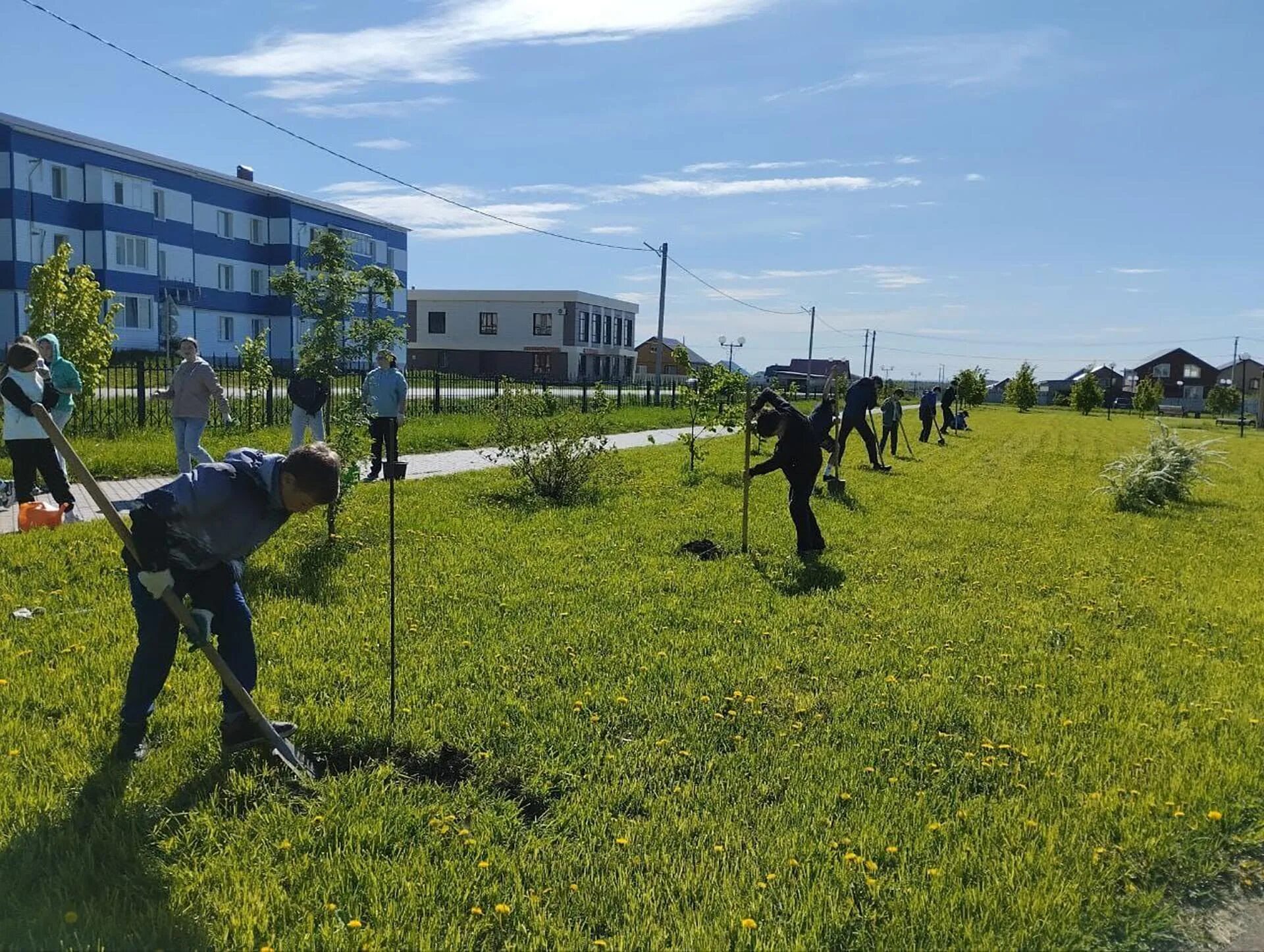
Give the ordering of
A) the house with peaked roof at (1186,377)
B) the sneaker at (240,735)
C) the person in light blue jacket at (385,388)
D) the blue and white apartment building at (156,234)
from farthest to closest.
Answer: the house with peaked roof at (1186,377), the blue and white apartment building at (156,234), the person in light blue jacket at (385,388), the sneaker at (240,735)

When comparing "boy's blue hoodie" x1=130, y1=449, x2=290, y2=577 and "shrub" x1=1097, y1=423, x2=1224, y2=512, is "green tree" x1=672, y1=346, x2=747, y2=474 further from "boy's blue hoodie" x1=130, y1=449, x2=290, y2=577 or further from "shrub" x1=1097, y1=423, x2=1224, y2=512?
"boy's blue hoodie" x1=130, y1=449, x2=290, y2=577

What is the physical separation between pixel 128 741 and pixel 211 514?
109cm

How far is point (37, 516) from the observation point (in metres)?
7.90

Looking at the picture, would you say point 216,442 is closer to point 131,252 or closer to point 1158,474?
point 1158,474

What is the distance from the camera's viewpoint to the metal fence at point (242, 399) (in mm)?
14188

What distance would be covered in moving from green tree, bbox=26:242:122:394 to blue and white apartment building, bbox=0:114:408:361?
13828mm

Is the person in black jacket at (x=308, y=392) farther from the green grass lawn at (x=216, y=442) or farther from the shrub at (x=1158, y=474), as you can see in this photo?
the shrub at (x=1158, y=474)

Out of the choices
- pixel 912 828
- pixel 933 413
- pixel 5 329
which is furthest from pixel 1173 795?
pixel 5 329

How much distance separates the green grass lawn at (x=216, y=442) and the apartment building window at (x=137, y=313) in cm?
2275

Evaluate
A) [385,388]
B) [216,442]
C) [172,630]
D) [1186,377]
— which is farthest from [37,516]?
[1186,377]

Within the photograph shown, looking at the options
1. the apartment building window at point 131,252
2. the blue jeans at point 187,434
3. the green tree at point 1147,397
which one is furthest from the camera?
the green tree at point 1147,397

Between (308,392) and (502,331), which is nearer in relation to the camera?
(308,392)

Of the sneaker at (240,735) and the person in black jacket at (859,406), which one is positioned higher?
the person in black jacket at (859,406)

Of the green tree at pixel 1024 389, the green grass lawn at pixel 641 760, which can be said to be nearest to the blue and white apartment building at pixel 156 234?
the green grass lawn at pixel 641 760
